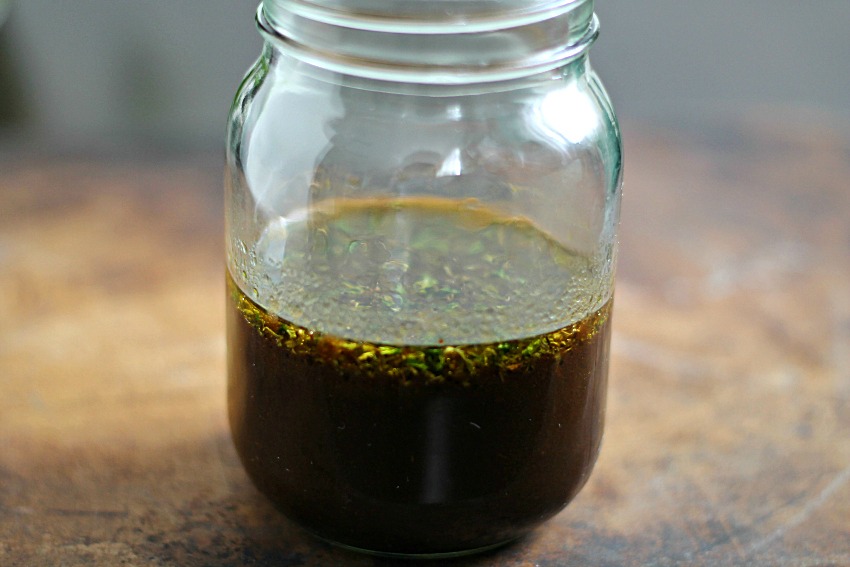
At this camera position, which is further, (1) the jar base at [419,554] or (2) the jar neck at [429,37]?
(1) the jar base at [419,554]

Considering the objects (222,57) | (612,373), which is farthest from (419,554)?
(222,57)

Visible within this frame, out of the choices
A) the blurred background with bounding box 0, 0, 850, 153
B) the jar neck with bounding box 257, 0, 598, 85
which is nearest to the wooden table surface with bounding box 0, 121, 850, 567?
the jar neck with bounding box 257, 0, 598, 85

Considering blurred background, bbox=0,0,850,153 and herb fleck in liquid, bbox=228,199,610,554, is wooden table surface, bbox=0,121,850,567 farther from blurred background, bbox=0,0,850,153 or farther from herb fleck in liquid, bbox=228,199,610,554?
blurred background, bbox=0,0,850,153

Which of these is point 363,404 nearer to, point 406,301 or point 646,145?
point 406,301

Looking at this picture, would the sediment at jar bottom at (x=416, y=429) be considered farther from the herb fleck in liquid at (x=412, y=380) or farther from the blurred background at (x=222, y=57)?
the blurred background at (x=222, y=57)

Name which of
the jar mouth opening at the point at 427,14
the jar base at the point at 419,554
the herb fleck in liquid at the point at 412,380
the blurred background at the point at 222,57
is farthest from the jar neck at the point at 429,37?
the blurred background at the point at 222,57
